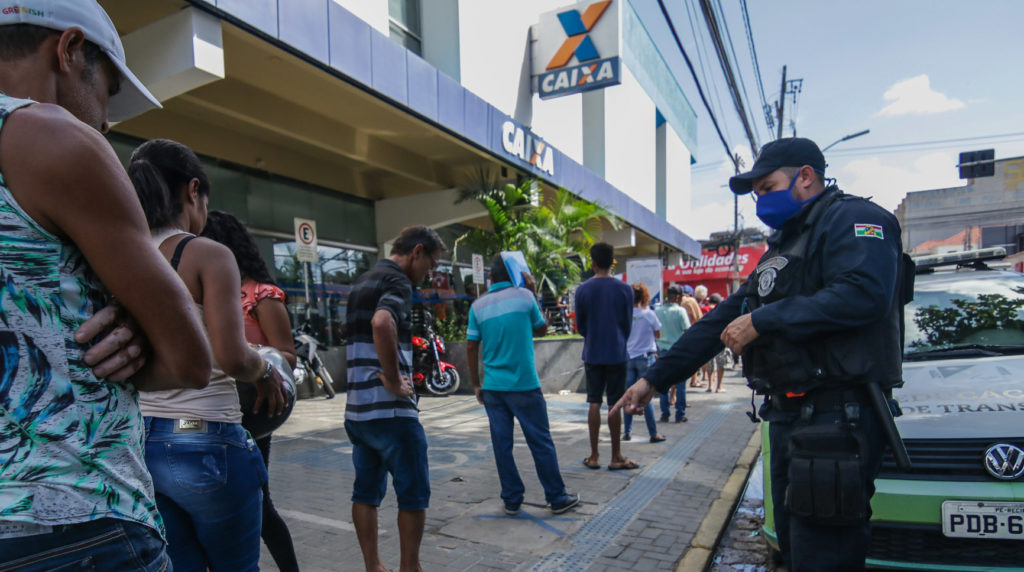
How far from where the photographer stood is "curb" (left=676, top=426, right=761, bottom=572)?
3316mm

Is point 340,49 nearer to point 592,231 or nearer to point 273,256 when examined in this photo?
point 273,256

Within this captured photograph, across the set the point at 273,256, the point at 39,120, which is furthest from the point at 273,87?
the point at 39,120

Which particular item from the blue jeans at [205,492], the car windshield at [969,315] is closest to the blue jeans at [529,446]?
the blue jeans at [205,492]

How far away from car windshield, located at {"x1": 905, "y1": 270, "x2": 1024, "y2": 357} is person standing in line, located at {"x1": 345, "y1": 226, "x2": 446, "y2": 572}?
3236 mm

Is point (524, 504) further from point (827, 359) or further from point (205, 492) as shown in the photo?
point (205, 492)

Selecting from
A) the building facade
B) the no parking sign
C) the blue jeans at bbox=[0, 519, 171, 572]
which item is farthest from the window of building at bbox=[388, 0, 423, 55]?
the blue jeans at bbox=[0, 519, 171, 572]

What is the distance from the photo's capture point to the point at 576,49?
13.1m

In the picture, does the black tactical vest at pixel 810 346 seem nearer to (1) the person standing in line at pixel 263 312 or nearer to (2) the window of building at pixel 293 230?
(1) the person standing in line at pixel 263 312

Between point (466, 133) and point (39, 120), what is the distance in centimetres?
829

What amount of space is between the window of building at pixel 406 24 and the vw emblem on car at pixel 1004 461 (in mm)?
10085

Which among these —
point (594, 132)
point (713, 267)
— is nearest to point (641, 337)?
point (594, 132)

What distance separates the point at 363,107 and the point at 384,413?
21.1 feet

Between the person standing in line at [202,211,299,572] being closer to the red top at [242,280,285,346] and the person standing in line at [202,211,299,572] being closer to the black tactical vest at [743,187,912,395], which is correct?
the red top at [242,280,285,346]

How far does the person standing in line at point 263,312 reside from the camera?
2.48 metres
